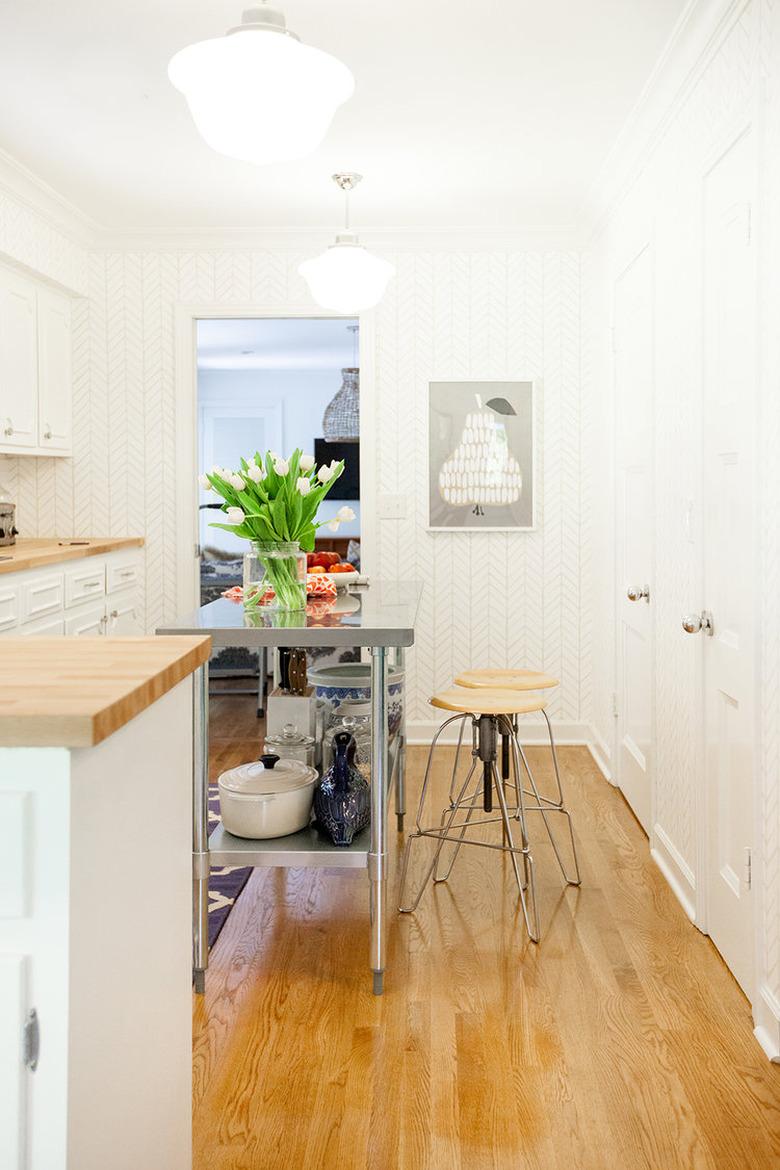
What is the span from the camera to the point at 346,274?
3.79 m

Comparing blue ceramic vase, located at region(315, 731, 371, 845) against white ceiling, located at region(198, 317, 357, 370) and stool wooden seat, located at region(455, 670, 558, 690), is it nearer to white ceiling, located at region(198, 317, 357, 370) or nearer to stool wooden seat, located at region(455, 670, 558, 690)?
stool wooden seat, located at region(455, 670, 558, 690)

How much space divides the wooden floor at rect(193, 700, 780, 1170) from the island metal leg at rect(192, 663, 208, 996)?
0.28 feet

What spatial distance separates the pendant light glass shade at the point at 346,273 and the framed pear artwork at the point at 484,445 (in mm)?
1258

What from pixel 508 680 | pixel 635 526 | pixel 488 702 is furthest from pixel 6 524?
pixel 635 526

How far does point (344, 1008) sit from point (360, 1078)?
1.06 ft

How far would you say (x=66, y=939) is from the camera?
1029 mm

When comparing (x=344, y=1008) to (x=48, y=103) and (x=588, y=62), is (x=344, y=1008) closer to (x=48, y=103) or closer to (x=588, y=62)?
(x=588, y=62)

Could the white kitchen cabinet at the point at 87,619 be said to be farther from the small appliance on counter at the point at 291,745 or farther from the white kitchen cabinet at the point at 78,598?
A: the small appliance on counter at the point at 291,745

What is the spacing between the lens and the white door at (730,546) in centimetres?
240

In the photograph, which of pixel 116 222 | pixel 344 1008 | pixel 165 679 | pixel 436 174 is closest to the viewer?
pixel 165 679

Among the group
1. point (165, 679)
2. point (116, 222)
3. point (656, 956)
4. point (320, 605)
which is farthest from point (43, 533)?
point (165, 679)

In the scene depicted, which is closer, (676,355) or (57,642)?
(57,642)

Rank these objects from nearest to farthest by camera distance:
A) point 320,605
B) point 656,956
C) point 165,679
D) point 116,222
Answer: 1. point 165,679
2. point 656,956
3. point 320,605
4. point 116,222

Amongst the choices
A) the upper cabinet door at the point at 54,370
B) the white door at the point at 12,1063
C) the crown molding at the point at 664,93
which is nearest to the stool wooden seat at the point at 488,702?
the crown molding at the point at 664,93
